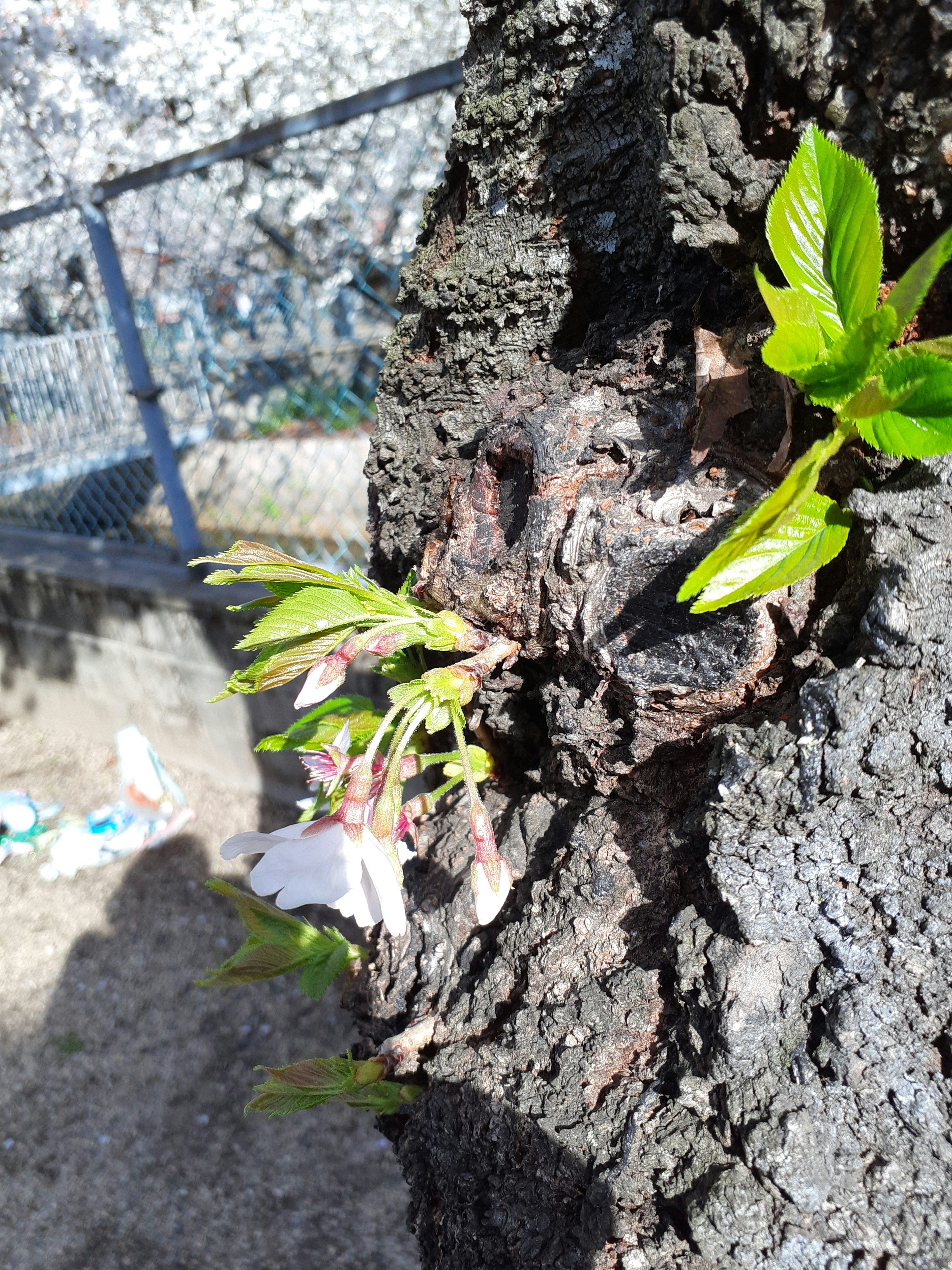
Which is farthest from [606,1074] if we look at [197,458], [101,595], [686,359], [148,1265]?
[197,458]

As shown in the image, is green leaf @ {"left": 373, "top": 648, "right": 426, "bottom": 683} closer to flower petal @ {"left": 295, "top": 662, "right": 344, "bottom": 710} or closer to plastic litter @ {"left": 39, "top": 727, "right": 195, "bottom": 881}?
flower petal @ {"left": 295, "top": 662, "right": 344, "bottom": 710}

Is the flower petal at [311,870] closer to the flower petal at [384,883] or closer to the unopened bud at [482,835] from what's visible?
the flower petal at [384,883]

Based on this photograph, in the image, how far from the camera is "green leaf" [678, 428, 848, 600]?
59 cm

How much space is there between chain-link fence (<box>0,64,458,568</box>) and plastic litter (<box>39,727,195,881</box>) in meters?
1.04

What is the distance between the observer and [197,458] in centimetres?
515

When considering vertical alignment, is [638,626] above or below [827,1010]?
above

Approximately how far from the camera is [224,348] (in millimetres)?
4457

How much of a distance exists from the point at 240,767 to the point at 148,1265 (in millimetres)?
1807

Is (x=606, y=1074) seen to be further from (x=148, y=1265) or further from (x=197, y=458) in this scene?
(x=197, y=458)

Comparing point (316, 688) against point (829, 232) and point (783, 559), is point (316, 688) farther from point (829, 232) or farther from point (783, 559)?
point (829, 232)

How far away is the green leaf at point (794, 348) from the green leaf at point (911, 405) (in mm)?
54

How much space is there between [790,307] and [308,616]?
540mm

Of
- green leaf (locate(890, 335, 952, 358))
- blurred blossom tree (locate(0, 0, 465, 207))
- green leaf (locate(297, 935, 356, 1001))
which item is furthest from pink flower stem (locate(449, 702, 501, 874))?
blurred blossom tree (locate(0, 0, 465, 207))

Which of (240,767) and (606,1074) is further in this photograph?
(240,767)
